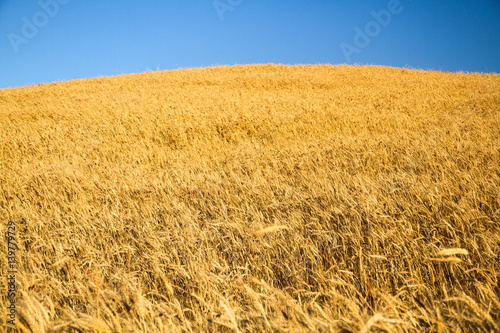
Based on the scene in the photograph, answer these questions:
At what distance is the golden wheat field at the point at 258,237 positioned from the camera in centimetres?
125

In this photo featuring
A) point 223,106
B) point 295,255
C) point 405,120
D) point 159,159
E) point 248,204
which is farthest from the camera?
point 223,106

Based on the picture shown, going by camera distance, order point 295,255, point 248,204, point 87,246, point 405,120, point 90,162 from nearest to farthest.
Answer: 1. point 295,255
2. point 87,246
3. point 248,204
4. point 90,162
5. point 405,120

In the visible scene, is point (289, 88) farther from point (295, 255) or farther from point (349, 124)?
point (295, 255)

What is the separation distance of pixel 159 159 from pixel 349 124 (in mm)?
5366

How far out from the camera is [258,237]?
1.94m

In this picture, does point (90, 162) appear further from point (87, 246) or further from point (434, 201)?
point (434, 201)

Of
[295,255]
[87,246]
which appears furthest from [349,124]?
[87,246]

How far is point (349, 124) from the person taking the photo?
746 centimetres

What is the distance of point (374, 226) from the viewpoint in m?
1.96

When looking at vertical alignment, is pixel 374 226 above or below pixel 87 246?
below

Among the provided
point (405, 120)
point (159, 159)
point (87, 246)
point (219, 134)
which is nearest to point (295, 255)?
point (87, 246)

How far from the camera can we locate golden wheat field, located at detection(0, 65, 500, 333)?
4.11 ft

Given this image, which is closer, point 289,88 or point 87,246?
point 87,246

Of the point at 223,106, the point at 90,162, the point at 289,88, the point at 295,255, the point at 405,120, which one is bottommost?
the point at 295,255
